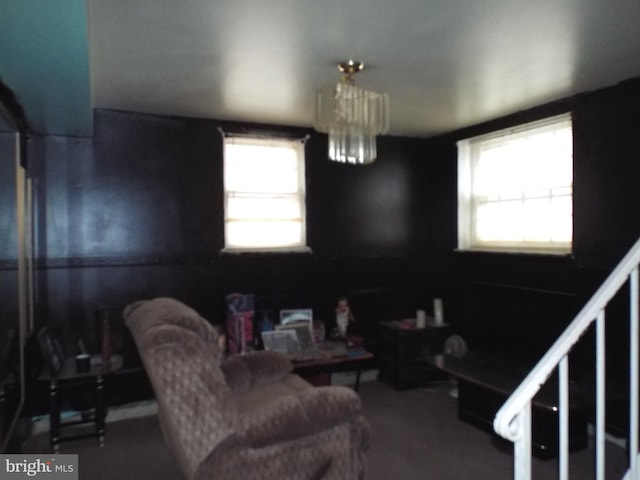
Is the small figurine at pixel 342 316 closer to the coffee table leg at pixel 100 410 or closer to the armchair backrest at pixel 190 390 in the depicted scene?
the coffee table leg at pixel 100 410

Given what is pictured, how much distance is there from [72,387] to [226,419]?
182 centimetres

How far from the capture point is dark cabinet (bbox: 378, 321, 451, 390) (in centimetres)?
429

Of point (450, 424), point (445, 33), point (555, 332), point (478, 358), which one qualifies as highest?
point (445, 33)

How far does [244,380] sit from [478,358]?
76.8 inches

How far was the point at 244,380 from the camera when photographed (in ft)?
9.41

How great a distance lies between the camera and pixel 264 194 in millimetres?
4258

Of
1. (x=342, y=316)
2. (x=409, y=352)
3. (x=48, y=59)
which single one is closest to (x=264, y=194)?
(x=342, y=316)

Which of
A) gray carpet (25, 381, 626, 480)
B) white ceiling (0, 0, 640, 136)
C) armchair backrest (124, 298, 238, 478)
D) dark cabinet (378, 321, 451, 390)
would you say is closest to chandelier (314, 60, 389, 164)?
white ceiling (0, 0, 640, 136)

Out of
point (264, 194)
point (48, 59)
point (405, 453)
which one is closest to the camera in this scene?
point (48, 59)

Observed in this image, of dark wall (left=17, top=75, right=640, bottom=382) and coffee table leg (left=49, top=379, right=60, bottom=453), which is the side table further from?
dark wall (left=17, top=75, right=640, bottom=382)

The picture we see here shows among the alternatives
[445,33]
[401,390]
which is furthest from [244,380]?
[445,33]

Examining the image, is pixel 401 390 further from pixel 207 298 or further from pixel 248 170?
pixel 248 170

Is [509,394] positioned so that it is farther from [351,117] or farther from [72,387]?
[72,387]

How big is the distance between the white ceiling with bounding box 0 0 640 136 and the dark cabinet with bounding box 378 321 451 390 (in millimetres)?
2018
